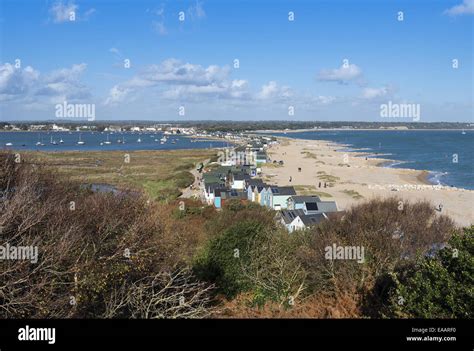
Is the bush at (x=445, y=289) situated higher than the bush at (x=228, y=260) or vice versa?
the bush at (x=445, y=289)

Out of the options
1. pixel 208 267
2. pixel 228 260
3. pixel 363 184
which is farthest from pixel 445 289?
pixel 363 184

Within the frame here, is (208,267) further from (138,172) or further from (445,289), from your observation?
(138,172)

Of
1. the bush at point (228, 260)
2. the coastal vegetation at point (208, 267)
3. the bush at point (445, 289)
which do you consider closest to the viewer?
the bush at point (445, 289)

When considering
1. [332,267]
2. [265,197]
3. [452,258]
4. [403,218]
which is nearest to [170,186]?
[265,197]

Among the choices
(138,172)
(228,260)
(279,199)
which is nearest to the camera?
(228,260)

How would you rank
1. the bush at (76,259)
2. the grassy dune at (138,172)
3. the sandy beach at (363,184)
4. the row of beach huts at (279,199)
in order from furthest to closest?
the grassy dune at (138,172) < the sandy beach at (363,184) < the row of beach huts at (279,199) < the bush at (76,259)

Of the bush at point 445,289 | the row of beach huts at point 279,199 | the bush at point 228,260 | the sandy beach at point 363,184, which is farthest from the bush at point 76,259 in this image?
the sandy beach at point 363,184

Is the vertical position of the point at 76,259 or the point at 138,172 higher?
the point at 76,259

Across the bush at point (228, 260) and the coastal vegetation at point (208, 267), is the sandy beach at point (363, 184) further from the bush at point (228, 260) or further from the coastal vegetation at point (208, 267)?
the bush at point (228, 260)

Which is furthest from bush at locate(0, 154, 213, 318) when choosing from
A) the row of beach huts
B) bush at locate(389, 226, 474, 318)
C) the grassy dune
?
the grassy dune
